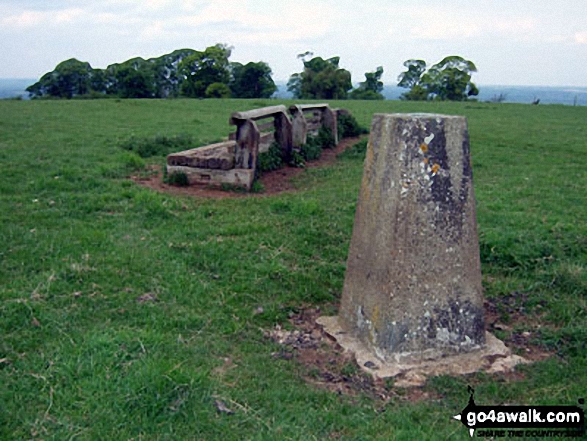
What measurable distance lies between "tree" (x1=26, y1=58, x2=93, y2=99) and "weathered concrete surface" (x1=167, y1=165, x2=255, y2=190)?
41512 mm

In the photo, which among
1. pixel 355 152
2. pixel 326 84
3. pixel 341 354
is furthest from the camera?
pixel 326 84

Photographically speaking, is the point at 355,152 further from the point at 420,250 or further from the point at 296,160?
the point at 420,250

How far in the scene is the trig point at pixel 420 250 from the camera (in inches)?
152

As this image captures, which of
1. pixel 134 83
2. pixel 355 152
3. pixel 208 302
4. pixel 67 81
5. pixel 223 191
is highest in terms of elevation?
pixel 67 81

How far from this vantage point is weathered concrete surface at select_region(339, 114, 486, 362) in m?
3.87

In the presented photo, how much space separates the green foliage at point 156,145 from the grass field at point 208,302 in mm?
1407

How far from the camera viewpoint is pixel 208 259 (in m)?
5.42

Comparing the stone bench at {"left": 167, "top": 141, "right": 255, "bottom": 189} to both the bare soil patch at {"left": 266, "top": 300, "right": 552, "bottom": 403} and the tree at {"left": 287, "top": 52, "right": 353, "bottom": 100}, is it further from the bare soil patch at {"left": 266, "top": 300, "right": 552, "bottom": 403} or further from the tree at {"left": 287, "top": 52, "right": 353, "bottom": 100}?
the tree at {"left": 287, "top": 52, "right": 353, "bottom": 100}

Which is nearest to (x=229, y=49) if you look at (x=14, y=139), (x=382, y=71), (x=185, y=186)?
(x=382, y=71)

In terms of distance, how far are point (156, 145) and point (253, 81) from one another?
3802 centimetres

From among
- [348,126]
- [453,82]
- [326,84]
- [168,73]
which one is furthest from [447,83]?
[348,126]

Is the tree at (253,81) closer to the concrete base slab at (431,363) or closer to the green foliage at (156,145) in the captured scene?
the green foliage at (156,145)

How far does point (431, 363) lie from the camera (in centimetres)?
391

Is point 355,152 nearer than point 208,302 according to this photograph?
No
